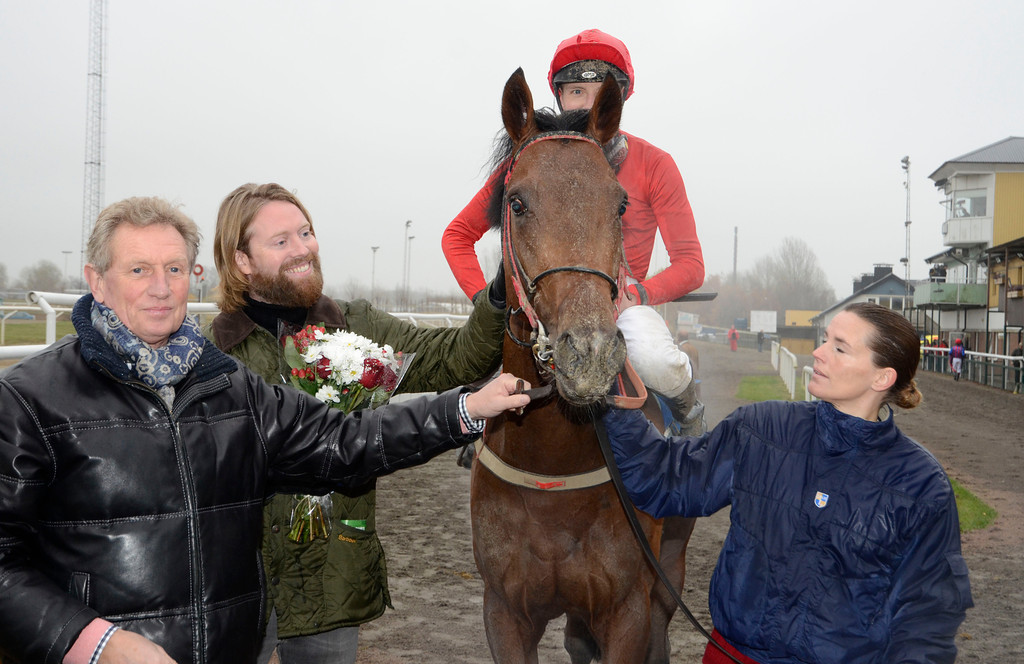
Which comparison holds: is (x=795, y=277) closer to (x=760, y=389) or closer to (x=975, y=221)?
(x=975, y=221)

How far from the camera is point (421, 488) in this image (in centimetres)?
792

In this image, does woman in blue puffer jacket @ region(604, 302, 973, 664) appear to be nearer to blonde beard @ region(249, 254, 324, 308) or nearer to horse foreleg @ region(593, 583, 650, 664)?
horse foreleg @ region(593, 583, 650, 664)

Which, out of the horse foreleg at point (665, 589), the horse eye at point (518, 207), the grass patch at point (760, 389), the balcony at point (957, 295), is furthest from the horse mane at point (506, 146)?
the balcony at point (957, 295)

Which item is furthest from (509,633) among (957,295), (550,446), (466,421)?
(957,295)

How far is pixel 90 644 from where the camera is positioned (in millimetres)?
1459

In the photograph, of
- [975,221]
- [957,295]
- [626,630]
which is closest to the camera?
[626,630]

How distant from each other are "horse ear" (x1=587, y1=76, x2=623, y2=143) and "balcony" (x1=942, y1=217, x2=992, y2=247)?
42528 millimetres

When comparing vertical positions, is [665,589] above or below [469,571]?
above

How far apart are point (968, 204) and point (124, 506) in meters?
44.9

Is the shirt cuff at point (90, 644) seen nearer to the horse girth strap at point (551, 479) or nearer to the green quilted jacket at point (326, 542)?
the green quilted jacket at point (326, 542)

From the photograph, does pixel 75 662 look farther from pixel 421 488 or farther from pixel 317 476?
pixel 421 488

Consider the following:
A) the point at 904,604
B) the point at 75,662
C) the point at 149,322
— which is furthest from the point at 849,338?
the point at 75,662

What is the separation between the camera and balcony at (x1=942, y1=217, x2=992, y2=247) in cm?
3744

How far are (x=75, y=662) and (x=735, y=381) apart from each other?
64.8 feet
